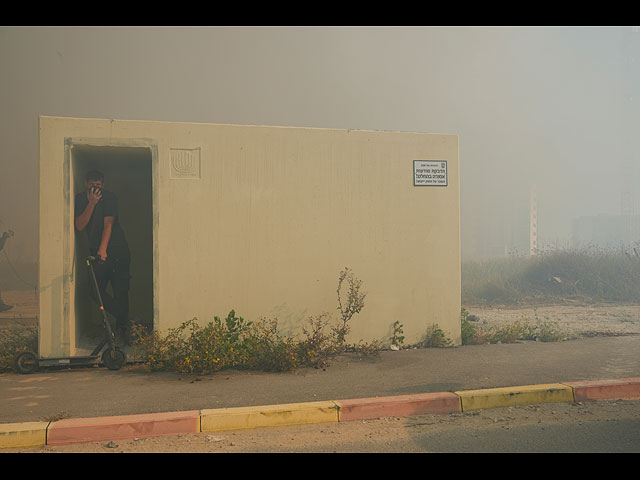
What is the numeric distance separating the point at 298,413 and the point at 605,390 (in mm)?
3387

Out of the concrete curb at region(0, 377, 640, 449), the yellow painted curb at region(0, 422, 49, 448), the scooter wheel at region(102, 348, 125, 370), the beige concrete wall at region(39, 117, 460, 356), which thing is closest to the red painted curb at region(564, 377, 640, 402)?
the concrete curb at region(0, 377, 640, 449)

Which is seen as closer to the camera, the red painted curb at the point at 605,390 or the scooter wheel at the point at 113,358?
the red painted curb at the point at 605,390

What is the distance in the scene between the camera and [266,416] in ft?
15.6

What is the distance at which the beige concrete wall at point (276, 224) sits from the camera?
6.70 meters

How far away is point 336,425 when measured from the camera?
4770 mm

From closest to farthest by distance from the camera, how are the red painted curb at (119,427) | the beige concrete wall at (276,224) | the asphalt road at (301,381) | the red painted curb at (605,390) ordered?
the red painted curb at (119,427) → the asphalt road at (301,381) → the red painted curb at (605,390) → the beige concrete wall at (276,224)

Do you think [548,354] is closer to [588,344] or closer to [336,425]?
[588,344]

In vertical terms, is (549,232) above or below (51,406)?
above

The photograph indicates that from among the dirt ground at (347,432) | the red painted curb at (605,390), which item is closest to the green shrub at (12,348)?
the dirt ground at (347,432)

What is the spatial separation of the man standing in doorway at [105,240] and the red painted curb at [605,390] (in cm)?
596

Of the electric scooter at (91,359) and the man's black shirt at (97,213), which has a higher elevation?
the man's black shirt at (97,213)

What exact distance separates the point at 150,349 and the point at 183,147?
2.74 metres

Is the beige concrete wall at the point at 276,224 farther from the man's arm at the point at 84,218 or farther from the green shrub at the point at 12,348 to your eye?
the green shrub at the point at 12,348
